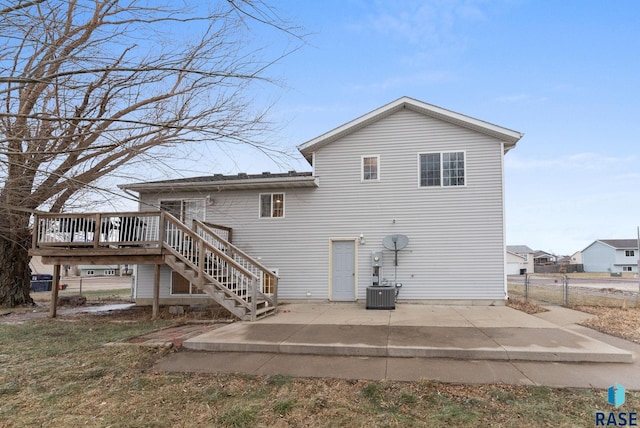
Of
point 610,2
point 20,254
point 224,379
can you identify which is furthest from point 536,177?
point 20,254

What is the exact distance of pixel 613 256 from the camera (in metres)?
55.9

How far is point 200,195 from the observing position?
12461 millimetres

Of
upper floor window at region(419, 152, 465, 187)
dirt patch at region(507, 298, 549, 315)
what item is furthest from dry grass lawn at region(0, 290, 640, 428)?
upper floor window at region(419, 152, 465, 187)

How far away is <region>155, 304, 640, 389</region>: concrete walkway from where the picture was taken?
4.81m

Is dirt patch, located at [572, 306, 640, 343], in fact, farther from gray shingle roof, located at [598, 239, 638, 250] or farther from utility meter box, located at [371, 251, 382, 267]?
gray shingle roof, located at [598, 239, 638, 250]

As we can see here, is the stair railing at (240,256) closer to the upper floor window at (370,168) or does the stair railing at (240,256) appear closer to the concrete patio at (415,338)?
the concrete patio at (415,338)

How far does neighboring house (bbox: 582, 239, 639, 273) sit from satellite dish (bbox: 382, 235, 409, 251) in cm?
5959

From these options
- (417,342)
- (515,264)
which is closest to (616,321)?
(417,342)

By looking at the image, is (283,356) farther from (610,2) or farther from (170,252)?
(610,2)

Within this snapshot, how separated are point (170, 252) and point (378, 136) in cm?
718

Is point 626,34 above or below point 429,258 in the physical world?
above

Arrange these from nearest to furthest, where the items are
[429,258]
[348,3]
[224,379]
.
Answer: [348,3], [224,379], [429,258]

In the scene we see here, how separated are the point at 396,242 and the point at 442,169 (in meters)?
2.72

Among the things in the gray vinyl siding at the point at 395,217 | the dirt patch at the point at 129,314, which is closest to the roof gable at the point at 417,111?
the gray vinyl siding at the point at 395,217
